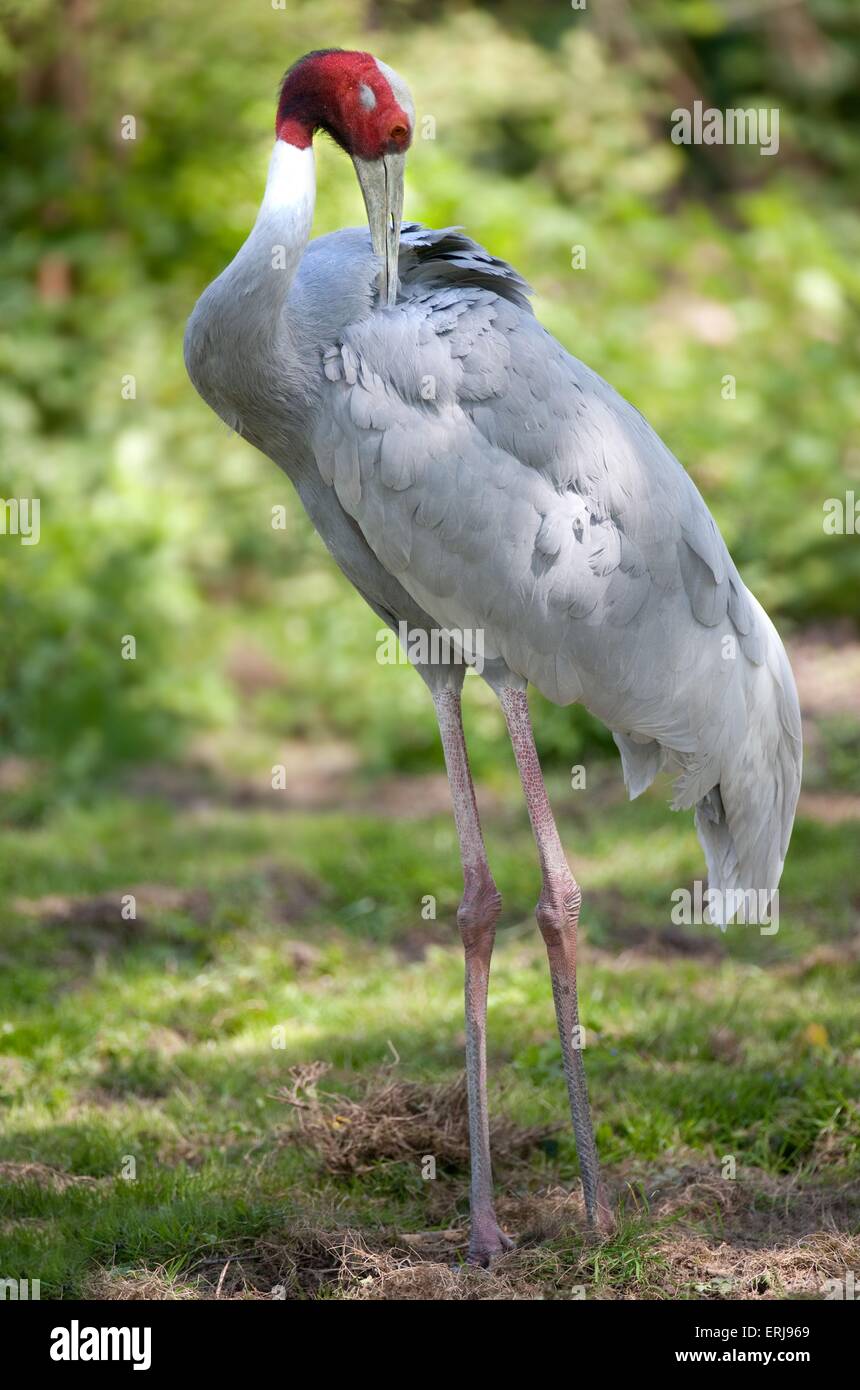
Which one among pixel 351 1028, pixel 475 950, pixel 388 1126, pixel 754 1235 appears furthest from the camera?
pixel 351 1028

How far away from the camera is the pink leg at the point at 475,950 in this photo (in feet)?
12.9

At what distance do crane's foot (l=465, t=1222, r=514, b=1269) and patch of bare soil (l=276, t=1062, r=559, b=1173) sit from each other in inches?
19.2

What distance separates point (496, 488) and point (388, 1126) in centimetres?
179

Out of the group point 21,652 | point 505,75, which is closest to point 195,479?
point 21,652

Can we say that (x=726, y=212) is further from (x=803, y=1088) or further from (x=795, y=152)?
(x=803, y=1088)

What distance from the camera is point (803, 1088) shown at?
471cm

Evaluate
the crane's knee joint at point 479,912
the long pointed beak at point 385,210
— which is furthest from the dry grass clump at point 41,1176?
the long pointed beak at point 385,210

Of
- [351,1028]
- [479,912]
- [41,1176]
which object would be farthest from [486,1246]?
[351,1028]

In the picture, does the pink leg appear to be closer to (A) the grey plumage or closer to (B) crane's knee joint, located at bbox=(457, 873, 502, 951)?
(B) crane's knee joint, located at bbox=(457, 873, 502, 951)

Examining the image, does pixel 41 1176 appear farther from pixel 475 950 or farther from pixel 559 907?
pixel 559 907

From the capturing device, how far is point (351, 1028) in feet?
17.5

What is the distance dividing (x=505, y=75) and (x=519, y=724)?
30.0 feet
